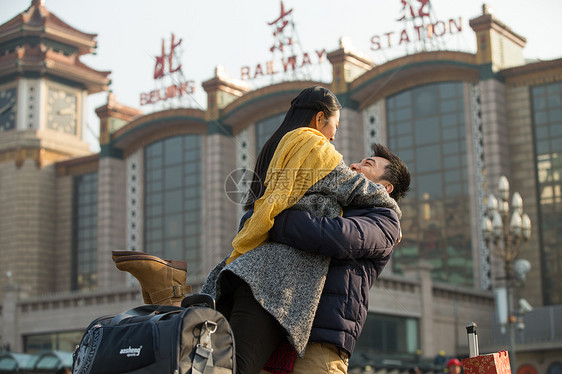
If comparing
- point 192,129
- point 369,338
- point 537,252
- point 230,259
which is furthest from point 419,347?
point 230,259

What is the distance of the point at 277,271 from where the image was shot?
2.96 meters

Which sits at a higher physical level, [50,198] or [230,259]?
[50,198]

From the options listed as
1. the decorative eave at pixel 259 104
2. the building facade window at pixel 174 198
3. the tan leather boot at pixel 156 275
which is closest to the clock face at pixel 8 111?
the building facade window at pixel 174 198

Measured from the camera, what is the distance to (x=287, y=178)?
3039 mm

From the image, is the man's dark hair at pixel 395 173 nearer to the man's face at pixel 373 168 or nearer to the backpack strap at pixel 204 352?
the man's face at pixel 373 168

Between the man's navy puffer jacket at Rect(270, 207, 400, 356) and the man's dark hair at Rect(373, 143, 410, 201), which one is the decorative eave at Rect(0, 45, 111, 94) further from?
the man's navy puffer jacket at Rect(270, 207, 400, 356)

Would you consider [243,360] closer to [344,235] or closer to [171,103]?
[344,235]

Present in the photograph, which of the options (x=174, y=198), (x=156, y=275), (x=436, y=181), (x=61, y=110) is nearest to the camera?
(x=156, y=275)

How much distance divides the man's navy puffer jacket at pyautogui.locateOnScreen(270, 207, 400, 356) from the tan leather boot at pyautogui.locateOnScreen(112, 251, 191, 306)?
1324 mm

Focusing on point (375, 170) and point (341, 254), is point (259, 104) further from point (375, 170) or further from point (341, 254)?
point (341, 254)

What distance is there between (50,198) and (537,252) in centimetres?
2558

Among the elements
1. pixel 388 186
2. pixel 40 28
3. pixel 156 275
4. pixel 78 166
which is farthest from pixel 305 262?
pixel 40 28

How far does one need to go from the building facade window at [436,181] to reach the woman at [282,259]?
104 ft

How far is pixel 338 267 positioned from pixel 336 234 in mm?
154
